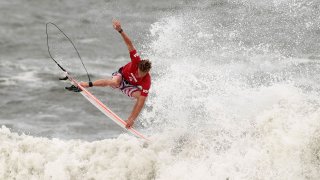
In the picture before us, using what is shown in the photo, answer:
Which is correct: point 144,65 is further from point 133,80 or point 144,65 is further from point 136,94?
point 136,94

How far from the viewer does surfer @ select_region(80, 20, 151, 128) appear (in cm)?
1159

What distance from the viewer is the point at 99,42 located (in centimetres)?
2856

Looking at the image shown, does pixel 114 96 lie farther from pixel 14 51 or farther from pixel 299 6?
pixel 299 6

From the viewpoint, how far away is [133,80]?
12.1m

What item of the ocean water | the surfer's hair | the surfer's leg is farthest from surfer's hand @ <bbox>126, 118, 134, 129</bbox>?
the surfer's hair

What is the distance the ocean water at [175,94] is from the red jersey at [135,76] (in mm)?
1433

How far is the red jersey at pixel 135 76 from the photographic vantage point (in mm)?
11797

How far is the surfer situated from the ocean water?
3.90ft

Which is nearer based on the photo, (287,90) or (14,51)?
(287,90)

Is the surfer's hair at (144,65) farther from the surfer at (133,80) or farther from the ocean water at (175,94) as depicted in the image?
the ocean water at (175,94)

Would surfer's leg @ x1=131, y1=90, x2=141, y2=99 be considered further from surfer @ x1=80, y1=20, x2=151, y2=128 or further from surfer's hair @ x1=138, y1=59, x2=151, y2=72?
surfer's hair @ x1=138, y1=59, x2=151, y2=72

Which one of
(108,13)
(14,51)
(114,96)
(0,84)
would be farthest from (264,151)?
(108,13)

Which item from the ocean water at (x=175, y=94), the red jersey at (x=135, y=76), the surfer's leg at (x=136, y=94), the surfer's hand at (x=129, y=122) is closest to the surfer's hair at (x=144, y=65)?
the red jersey at (x=135, y=76)

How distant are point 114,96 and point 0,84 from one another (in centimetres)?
473
